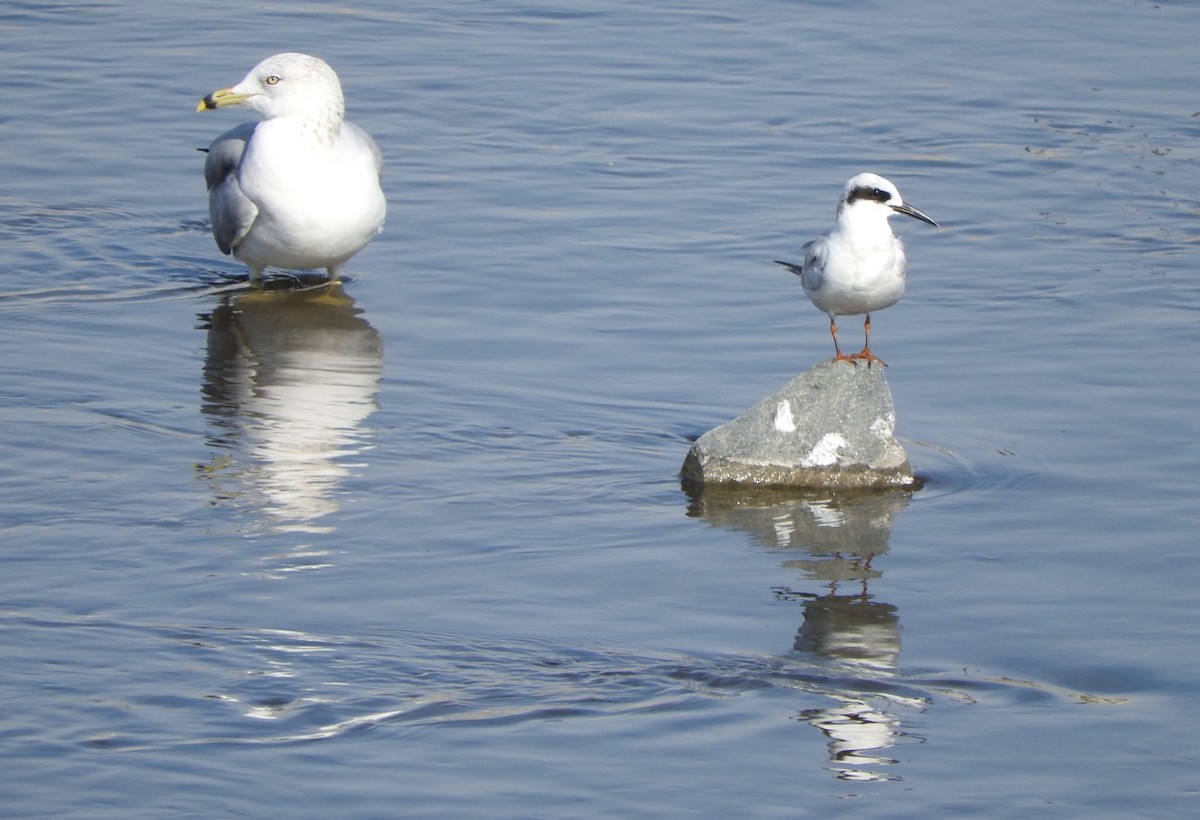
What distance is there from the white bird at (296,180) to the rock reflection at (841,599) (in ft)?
11.1

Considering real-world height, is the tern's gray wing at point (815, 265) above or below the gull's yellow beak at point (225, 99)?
below

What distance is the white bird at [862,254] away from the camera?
24.9 feet

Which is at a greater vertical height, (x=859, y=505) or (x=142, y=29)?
(x=142, y=29)

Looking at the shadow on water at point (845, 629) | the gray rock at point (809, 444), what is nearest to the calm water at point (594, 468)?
the shadow on water at point (845, 629)

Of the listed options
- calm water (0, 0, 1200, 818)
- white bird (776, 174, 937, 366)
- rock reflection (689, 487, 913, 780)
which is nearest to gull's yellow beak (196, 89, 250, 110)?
calm water (0, 0, 1200, 818)

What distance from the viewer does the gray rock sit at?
7.49 metres

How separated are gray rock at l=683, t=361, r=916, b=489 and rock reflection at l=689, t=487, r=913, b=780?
72 millimetres

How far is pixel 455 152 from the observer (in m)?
12.9

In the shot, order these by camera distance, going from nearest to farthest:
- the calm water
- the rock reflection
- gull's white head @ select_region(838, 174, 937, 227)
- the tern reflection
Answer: the calm water, the rock reflection, the tern reflection, gull's white head @ select_region(838, 174, 937, 227)

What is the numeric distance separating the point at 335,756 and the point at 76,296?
17.6 feet

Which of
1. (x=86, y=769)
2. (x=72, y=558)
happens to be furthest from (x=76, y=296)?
(x=86, y=769)

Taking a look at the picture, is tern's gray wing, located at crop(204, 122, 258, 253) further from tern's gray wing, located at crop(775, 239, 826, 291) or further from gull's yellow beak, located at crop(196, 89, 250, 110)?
tern's gray wing, located at crop(775, 239, 826, 291)

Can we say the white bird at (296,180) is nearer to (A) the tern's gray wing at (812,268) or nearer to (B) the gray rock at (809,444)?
(A) the tern's gray wing at (812,268)

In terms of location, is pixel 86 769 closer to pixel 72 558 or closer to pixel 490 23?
pixel 72 558
